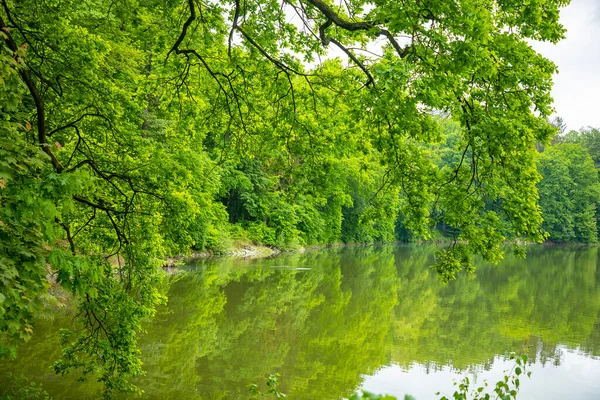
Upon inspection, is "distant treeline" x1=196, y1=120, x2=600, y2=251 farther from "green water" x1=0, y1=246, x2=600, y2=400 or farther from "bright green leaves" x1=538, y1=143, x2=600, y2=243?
"green water" x1=0, y1=246, x2=600, y2=400

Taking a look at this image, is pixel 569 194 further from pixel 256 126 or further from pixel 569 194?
pixel 256 126

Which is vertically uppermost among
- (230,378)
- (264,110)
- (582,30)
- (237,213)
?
(582,30)

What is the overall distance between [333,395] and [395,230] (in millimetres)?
50228

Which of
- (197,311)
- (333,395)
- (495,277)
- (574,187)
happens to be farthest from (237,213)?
(574,187)

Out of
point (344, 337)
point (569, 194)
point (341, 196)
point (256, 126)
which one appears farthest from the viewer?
point (569, 194)

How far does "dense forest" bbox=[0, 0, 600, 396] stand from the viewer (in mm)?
4148

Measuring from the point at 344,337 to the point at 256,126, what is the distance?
7275 millimetres

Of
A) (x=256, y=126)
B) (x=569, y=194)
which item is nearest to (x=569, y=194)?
(x=569, y=194)

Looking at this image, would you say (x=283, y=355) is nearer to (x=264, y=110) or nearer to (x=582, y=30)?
(x=264, y=110)

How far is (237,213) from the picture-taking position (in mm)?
35562

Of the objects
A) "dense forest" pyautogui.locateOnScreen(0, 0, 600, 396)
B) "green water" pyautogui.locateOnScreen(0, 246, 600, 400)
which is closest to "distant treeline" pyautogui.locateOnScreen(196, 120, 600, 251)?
"dense forest" pyautogui.locateOnScreen(0, 0, 600, 396)

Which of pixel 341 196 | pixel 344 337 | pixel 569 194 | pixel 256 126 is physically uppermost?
pixel 569 194

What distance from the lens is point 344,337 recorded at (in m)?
13.5

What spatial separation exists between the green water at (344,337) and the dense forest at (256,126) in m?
1.95
